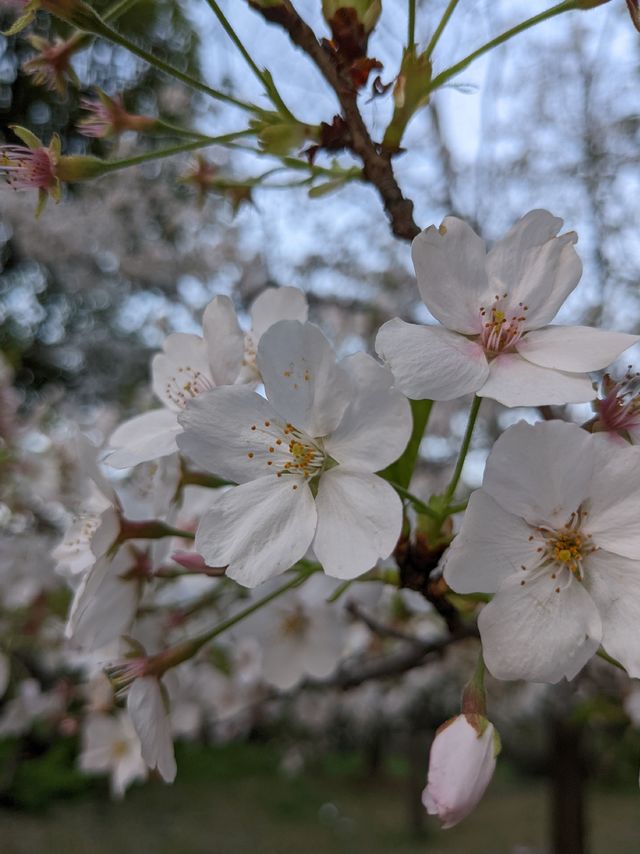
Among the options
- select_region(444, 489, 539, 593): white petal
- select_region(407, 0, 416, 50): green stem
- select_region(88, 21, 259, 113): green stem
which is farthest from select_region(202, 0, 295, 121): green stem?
select_region(444, 489, 539, 593): white petal

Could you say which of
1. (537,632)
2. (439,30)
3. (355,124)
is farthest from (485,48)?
(537,632)

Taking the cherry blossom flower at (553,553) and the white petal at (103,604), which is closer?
the cherry blossom flower at (553,553)

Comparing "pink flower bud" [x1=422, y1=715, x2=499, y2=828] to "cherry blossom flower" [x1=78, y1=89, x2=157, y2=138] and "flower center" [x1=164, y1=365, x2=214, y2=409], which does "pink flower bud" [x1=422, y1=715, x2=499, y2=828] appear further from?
"cherry blossom flower" [x1=78, y1=89, x2=157, y2=138]

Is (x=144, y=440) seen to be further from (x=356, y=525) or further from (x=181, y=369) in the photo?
(x=356, y=525)

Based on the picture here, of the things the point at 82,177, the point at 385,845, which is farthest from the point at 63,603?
the point at 385,845

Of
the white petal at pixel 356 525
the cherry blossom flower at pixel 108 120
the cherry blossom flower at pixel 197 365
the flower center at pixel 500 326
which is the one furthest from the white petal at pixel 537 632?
the cherry blossom flower at pixel 108 120

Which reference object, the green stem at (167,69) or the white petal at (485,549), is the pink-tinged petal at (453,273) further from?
the green stem at (167,69)
